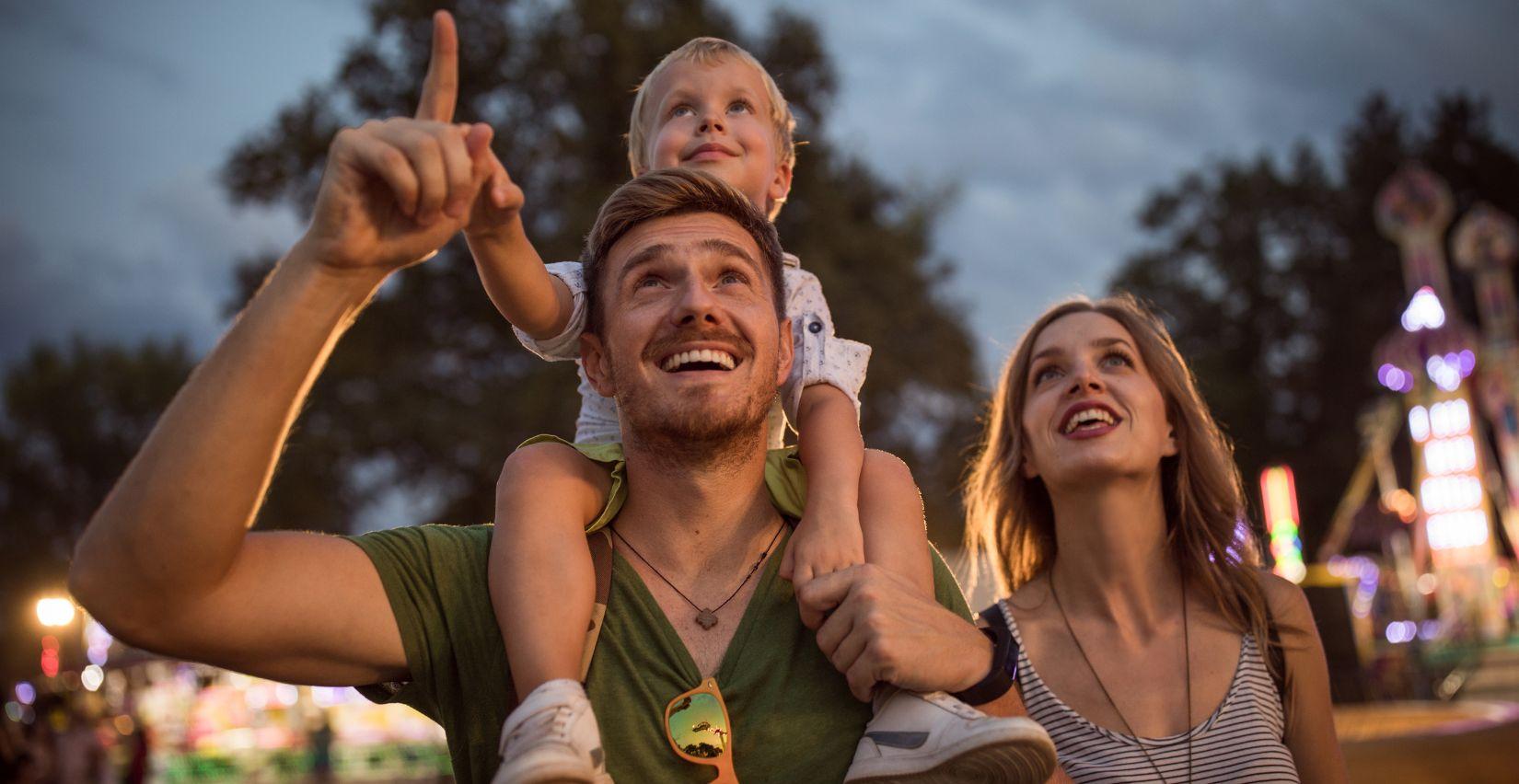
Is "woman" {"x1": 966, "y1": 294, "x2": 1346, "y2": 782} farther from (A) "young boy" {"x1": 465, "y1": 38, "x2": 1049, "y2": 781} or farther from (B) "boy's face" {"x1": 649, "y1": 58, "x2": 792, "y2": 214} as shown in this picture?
(B) "boy's face" {"x1": 649, "y1": 58, "x2": 792, "y2": 214}

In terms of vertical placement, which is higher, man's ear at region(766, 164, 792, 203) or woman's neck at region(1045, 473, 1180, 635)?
man's ear at region(766, 164, 792, 203)

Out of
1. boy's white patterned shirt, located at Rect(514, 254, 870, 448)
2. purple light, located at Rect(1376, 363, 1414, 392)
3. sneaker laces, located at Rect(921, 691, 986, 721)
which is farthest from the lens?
purple light, located at Rect(1376, 363, 1414, 392)

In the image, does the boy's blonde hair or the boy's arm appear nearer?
the boy's arm

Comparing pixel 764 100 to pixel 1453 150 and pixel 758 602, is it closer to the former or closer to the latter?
pixel 758 602

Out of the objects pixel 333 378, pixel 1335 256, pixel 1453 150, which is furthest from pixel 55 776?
pixel 1453 150

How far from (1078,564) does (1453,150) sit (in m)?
48.6

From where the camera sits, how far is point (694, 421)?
2.36 m

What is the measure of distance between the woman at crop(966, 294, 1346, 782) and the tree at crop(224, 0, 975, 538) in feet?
43.8

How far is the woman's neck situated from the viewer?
11.9 ft

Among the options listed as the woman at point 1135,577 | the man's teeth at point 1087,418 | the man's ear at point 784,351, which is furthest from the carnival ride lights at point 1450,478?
the man's ear at point 784,351

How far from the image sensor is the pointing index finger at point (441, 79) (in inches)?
74.4

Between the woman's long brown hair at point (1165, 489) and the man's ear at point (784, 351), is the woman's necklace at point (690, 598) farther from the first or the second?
the woman's long brown hair at point (1165, 489)

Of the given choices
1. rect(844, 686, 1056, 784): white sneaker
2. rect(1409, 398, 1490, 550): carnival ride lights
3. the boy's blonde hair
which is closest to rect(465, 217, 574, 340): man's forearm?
rect(844, 686, 1056, 784): white sneaker

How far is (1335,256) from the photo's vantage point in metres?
43.9
